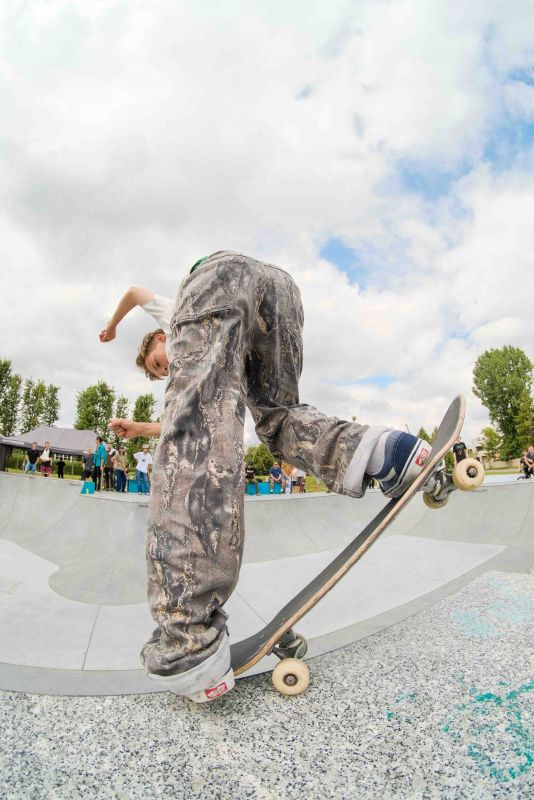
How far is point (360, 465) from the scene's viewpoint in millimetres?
1503

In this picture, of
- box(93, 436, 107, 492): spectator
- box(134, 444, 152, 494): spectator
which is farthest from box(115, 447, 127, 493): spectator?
box(134, 444, 152, 494): spectator

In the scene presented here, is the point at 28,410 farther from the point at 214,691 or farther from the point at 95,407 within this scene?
the point at 214,691

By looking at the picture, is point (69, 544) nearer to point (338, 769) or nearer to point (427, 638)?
point (427, 638)

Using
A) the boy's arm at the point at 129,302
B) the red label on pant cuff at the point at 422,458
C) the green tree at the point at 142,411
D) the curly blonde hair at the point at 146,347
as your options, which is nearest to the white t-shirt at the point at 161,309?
the boy's arm at the point at 129,302

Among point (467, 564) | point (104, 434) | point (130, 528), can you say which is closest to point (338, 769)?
point (467, 564)

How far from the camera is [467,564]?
3.28 meters

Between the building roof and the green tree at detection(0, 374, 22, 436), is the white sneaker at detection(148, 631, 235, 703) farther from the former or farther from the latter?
the green tree at detection(0, 374, 22, 436)

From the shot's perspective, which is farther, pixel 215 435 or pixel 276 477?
pixel 276 477

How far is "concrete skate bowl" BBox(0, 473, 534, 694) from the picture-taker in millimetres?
1757

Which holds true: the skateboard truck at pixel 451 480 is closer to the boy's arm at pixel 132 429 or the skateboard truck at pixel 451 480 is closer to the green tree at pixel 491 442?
the boy's arm at pixel 132 429

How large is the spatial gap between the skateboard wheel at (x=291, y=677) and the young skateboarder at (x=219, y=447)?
17 centimetres

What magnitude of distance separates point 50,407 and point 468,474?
6218 cm

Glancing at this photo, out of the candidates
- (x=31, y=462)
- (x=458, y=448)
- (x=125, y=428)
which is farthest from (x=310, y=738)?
(x=31, y=462)

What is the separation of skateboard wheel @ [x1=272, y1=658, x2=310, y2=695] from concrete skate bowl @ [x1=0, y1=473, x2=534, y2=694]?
37 centimetres
